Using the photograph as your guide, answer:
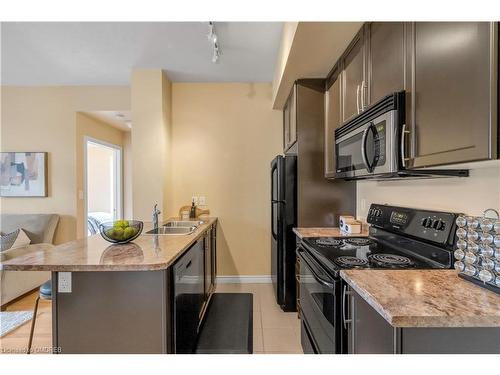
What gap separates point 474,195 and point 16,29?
12.0 feet

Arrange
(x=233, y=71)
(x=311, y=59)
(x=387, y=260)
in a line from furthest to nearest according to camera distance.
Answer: (x=233, y=71) < (x=311, y=59) < (x=387, y=260)

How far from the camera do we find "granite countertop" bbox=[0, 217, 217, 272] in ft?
4.28

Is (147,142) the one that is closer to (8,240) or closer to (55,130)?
(55,130)

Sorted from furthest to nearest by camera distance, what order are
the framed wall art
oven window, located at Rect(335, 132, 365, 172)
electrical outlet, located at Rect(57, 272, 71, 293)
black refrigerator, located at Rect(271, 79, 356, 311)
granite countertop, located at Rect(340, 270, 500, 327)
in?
the framed wall art
black refrigerator, located at Rect(271, 79, 356, 311)
oven window, located at Rect(335, 132, 365, 172)
electrical outlet, located at Rect(57, 272, 71, 293)
granite countertop, located at Rect(340, 270, 500, 327)

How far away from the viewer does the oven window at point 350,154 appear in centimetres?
169

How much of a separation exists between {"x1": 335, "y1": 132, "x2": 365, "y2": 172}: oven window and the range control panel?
38 centimetres

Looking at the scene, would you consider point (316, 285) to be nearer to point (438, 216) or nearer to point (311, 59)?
point (438, 216)

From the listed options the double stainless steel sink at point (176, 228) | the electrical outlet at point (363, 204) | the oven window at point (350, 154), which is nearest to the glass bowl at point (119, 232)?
the double stainless steel sink at point (176, 228)

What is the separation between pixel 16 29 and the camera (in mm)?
2430

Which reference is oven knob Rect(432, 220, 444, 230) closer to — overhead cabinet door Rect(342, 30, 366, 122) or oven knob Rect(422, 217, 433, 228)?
oven knob Rect(422, 217, 433, 228)

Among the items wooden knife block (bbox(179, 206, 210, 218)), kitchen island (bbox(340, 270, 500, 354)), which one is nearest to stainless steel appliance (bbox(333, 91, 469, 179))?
kitchen island (bbox(340, 270, 500, 354))

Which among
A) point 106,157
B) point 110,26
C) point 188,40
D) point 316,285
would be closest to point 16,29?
point 110,26

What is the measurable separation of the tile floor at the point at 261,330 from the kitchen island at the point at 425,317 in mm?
1304
